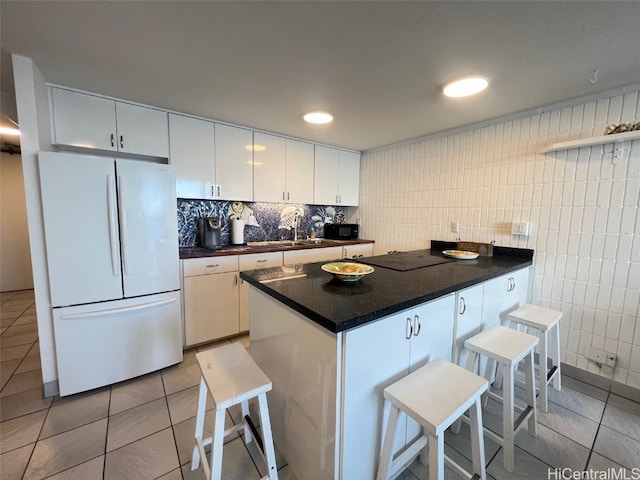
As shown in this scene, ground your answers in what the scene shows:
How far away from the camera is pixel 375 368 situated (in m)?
1.06

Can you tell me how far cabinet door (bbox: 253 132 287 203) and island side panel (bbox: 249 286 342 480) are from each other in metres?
1.72

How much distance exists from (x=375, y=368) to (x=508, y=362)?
740 mm

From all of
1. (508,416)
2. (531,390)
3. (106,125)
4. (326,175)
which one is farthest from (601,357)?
(106,125)

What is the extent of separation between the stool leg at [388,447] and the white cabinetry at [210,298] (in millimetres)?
1882

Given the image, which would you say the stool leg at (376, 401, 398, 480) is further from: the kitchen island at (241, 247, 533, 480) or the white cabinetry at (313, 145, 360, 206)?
the white cabinetry at (313, 145, 360, 206)

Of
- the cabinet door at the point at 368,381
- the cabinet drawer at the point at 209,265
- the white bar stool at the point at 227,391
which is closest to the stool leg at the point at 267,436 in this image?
the white bar stool at the point at 227,391

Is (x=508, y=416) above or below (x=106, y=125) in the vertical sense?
below

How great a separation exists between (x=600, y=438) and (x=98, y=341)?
3.23 meters

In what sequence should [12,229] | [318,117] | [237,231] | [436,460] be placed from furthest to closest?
[12,229] < [237,231] < [318,117] < [436,460]

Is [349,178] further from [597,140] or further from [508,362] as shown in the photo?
[508,362]

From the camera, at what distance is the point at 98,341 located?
1828mm

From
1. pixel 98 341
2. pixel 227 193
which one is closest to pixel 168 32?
pixel 227 193

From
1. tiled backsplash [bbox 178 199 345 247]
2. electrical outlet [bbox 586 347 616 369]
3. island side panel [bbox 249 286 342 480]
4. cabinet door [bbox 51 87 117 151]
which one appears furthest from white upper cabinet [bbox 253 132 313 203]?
electrical outlet [bbox 586 347 616 369]

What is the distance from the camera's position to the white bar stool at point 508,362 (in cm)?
128
